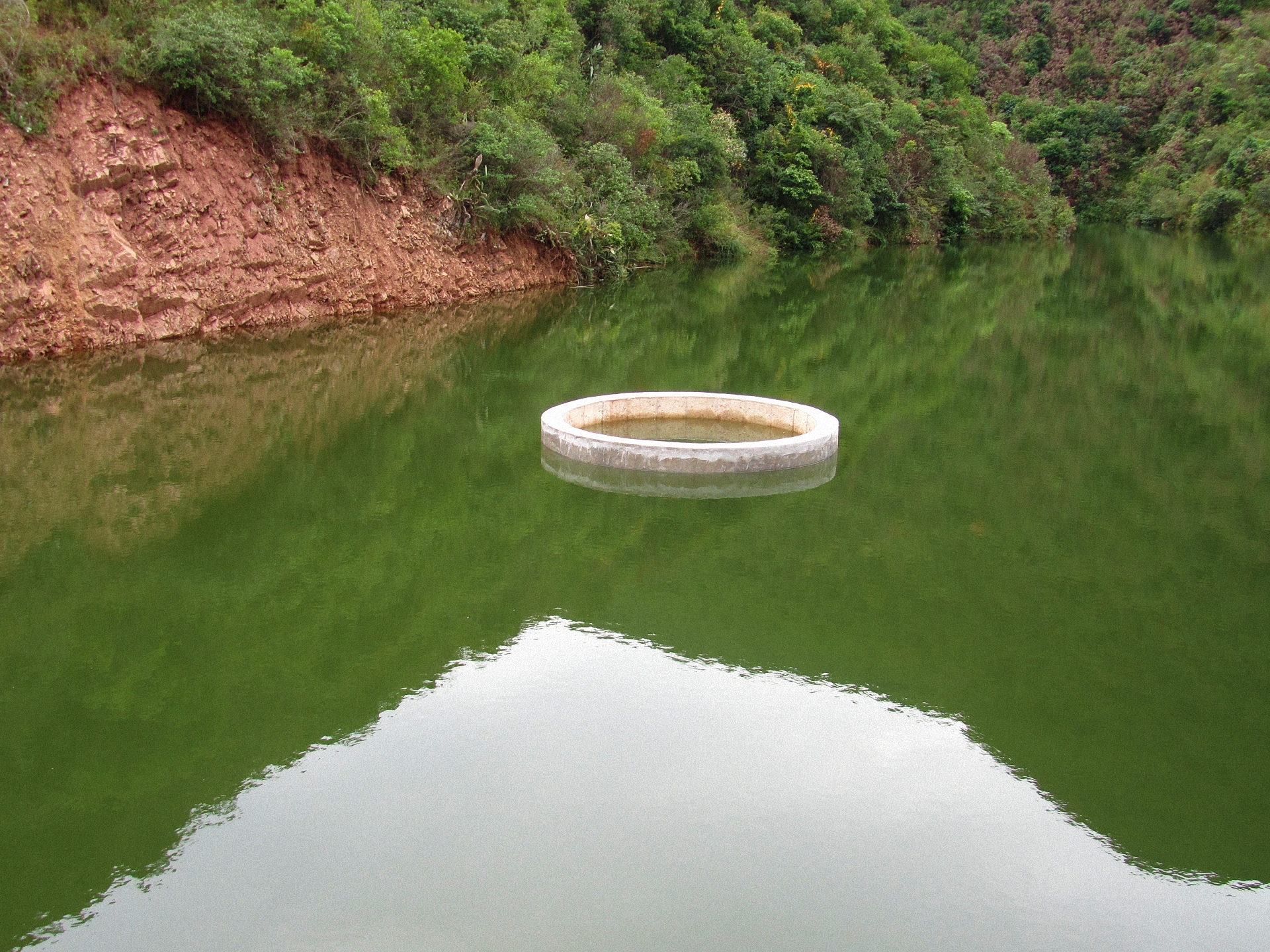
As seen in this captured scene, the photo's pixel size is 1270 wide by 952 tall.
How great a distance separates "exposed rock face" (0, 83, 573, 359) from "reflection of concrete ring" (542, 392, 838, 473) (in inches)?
332

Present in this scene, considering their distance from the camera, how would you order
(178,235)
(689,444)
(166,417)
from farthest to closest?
(178,235) → (166,417) → (689,444)

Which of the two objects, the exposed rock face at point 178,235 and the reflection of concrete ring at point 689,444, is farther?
the exposed rock face at point 178,235

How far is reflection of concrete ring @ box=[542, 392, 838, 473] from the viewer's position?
12.0m

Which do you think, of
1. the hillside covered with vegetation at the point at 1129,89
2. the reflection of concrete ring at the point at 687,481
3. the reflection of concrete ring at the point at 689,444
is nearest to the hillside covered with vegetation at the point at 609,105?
the reflection of concrete ring at the point at 689,444

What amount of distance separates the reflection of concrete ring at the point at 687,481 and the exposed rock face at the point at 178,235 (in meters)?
9.07

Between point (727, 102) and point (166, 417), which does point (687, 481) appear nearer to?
point (166, 417)

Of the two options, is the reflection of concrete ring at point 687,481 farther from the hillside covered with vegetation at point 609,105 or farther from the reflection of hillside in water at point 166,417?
the hillside covered with vegetation at point 609,105

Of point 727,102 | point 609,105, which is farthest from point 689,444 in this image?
point 727,102

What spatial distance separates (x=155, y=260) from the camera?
738 inches

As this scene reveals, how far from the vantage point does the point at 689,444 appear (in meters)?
12.6

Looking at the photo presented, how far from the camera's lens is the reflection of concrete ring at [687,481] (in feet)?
38.8

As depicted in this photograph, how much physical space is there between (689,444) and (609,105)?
23.5 m

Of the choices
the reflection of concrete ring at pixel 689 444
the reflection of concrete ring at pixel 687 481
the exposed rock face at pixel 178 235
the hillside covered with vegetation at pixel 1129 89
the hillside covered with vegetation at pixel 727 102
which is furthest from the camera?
the hillside covered with vegetation at pixel 1129 89

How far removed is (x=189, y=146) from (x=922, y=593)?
1605 centimetres
